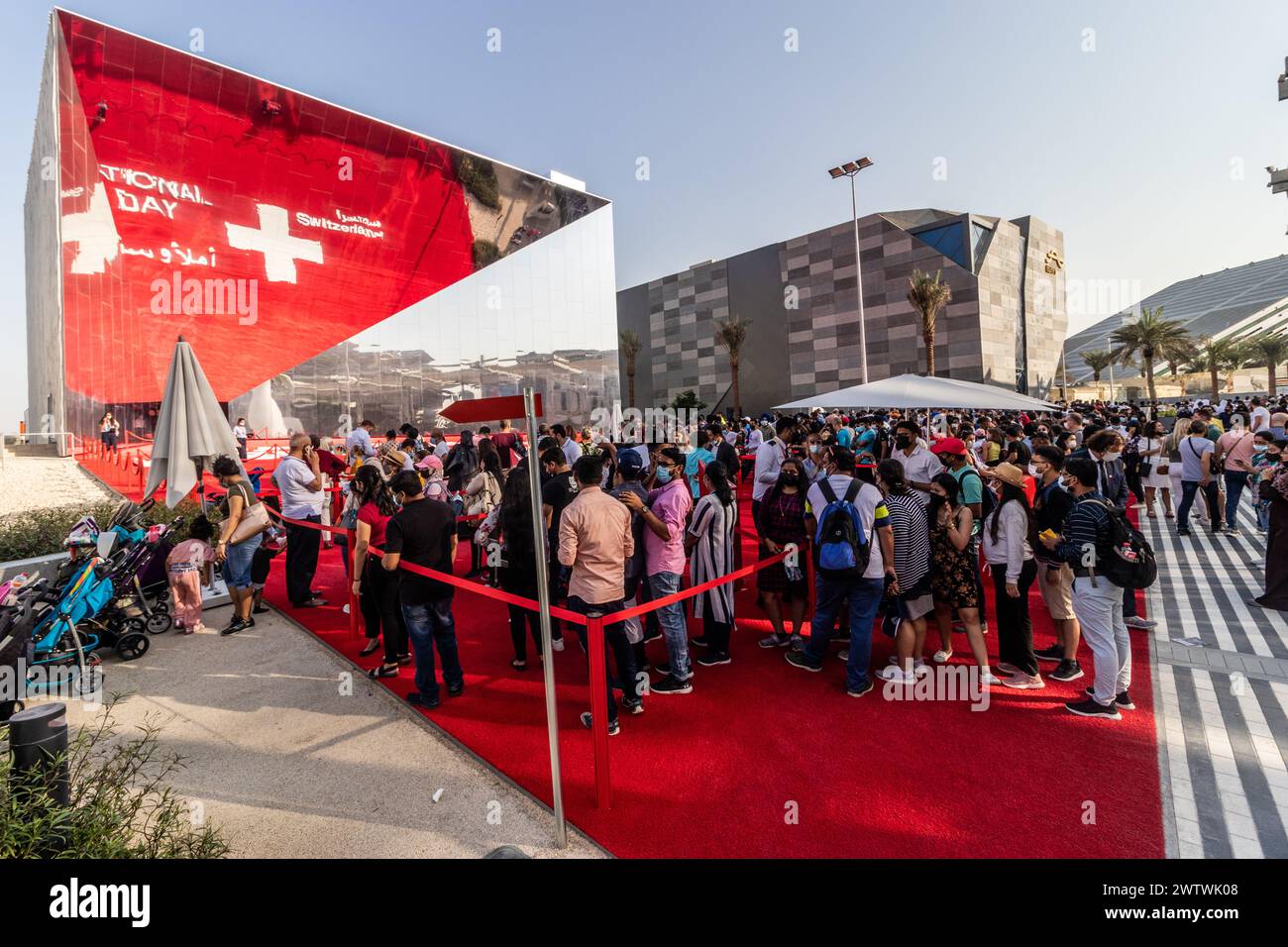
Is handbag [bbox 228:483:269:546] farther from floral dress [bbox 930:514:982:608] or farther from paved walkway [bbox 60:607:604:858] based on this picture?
floral dress [bbox 930:514:982:608]

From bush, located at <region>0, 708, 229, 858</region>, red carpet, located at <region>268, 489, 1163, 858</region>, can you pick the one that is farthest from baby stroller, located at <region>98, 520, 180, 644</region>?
bush, located at <region>0, 708, 229, 858</region>

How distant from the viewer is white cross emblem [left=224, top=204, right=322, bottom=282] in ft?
67.6

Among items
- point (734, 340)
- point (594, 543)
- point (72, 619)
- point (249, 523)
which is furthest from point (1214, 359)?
point (72, 619)

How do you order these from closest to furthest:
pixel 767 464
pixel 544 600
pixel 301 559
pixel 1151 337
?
pixel 544 600, pixel 301 559, pixel 767 464, pixel 1151 337

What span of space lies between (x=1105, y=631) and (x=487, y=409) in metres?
4.48

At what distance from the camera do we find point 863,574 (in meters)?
4.54

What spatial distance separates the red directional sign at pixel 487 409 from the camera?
261cm

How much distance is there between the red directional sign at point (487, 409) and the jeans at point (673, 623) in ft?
7.83

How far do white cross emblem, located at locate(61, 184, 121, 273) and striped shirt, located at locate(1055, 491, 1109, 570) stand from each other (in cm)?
2463

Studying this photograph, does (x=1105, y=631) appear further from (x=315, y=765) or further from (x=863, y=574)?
(x=315, y=765)

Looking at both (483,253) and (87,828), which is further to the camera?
(483,253)

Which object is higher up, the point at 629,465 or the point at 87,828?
the point at 629,465

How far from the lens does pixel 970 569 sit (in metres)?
4.81
